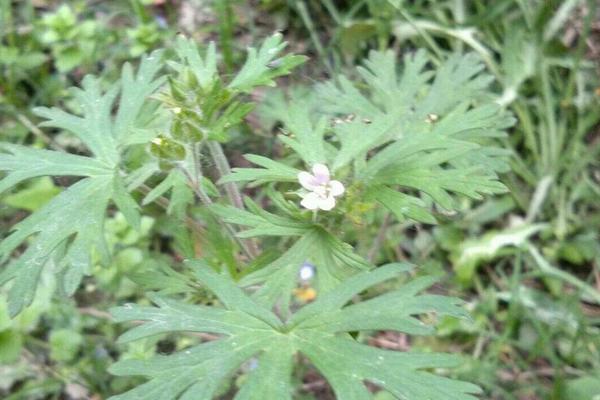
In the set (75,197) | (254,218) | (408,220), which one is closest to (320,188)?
(254,218)

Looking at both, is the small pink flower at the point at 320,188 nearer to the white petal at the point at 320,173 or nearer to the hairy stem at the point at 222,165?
the white petal at the point at 320,173

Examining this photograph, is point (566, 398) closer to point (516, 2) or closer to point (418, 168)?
point (418, 168)

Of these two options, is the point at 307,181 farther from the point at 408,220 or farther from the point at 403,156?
the point at 408,220

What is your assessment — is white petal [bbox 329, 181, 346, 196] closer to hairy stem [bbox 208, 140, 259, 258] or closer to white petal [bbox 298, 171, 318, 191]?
white petal [bbox 298, 171, 318, 191]

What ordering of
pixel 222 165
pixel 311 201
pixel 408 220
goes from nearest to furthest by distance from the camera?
pixel 311 201, pixel 222 165, pixel 408 220

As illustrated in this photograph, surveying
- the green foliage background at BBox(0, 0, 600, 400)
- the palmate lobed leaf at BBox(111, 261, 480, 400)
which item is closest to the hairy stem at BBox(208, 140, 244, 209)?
the green foliage background at BBox(0, 0, 600, 400)
